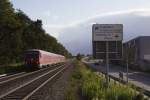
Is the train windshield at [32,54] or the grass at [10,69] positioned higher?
the train windshield at [32,54]

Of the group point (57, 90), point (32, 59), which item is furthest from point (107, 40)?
point (32, 59)

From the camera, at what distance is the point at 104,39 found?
22.3 metres

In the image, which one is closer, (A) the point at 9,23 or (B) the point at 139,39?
(A) the point at 9,23

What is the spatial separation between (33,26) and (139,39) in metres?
53.4

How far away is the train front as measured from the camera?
6372cm

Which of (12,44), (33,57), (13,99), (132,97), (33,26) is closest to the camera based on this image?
(132,97)

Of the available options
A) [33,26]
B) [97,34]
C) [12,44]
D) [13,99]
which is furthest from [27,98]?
[33,26]

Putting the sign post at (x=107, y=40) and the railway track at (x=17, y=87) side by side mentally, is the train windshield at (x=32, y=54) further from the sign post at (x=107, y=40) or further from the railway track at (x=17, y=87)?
the sign post at (x=107, y=40)

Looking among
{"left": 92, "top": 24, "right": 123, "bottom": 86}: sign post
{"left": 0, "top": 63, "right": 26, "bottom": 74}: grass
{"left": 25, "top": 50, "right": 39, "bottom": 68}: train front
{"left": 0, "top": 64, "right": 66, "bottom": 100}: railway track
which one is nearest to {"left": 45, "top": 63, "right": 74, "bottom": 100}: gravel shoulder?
{"left": 0, "top": 64, "right": 66, "bottom": 100}: railway track

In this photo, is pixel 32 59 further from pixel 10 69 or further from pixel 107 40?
pixel 107 40

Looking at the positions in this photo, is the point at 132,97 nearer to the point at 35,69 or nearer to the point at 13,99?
the point at 13,99

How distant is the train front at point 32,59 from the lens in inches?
2509

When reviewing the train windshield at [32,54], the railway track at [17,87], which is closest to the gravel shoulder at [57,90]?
the railway track at [17,87]

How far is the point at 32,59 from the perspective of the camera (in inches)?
2509
